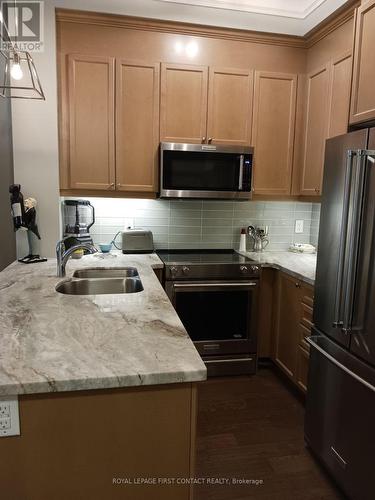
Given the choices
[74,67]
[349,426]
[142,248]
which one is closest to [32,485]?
[349,426]

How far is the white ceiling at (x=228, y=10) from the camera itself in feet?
7.79

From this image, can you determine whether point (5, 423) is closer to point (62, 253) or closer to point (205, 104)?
point (62, 253)

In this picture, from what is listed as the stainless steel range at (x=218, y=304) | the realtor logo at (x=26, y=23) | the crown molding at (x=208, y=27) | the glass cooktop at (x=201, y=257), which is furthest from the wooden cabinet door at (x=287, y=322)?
the realtor logo at (x=26, y=23)

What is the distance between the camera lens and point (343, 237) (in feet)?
5.27

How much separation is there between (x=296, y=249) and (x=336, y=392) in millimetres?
1662

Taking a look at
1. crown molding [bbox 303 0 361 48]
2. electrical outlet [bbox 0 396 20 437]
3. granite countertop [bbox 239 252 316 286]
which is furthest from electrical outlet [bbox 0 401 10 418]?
crown molding [bbox 303 0 361 48]

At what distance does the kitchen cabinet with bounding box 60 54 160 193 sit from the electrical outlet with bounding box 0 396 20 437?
200cm

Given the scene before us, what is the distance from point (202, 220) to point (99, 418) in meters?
2.37

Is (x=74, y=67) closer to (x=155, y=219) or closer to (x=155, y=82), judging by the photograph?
(x=155, y=82)

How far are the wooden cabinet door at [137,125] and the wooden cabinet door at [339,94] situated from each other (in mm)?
1280

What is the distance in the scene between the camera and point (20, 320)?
1.37 meters

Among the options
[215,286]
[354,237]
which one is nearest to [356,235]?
[354,237]

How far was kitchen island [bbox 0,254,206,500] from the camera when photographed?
94 centimetres

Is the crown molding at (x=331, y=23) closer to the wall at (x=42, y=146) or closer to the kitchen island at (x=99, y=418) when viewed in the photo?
the wall at (x=42, y=146)
